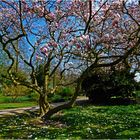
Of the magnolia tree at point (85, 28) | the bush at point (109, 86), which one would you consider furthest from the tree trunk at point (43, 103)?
the bush at point (109, 86)

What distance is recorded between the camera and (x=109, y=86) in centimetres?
3841

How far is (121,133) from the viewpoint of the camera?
1481 cm

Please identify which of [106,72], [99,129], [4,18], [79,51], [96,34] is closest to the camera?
[99,129]

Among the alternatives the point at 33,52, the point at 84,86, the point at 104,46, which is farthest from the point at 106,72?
the point at 104,46

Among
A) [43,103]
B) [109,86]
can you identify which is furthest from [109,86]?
[43,103]

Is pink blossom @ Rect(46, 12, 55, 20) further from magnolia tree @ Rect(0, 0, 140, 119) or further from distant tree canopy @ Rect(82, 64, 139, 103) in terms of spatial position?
distant tree canopy @ Rect(82, 64, 139, 103)

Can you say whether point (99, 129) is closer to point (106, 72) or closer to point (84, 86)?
point (106, 72)

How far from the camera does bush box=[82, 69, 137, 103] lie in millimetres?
37312

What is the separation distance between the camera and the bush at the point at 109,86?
37312mm

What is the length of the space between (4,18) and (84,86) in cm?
1820

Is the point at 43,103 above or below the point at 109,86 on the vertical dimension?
below

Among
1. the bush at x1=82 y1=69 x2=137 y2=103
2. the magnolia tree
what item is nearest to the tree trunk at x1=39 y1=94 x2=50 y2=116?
the magnolia tree

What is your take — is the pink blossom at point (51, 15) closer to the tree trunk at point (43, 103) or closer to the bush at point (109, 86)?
the tree trunk at point (43, 103)

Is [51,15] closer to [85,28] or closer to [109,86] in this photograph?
→ [85,28]
